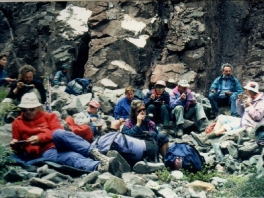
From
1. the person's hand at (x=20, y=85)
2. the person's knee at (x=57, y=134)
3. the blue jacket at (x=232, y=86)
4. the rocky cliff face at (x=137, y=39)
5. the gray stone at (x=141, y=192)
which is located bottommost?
the gray stone at (x=141, y=192)

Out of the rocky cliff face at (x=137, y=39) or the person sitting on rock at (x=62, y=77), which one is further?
the rocky cliff face at (x=137, y=39)

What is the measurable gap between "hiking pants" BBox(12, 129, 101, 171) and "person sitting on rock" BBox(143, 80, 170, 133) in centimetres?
73

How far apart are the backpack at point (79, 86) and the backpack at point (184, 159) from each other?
1.17 metres

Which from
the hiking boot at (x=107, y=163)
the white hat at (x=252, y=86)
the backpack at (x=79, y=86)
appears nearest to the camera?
the hiking boot at (x=107, y=163)

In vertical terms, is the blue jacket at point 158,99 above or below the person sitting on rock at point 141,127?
above

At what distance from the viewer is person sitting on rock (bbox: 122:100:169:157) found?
4.00 metres

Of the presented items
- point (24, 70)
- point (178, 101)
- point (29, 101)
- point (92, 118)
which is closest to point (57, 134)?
point (29, 101)

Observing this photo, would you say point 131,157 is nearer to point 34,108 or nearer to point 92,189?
A: point 92,189

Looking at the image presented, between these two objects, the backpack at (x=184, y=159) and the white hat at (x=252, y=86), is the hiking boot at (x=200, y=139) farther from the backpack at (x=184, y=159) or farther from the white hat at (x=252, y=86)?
the white hat at (x=252, y=86)

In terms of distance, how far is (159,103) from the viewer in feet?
14.4

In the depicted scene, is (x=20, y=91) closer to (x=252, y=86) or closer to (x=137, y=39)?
(x=137, y=39)

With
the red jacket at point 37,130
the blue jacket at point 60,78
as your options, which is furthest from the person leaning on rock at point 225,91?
the red jacket at point 37,130

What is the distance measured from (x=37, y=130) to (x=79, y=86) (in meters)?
0.94

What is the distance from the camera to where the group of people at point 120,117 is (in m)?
3.76
